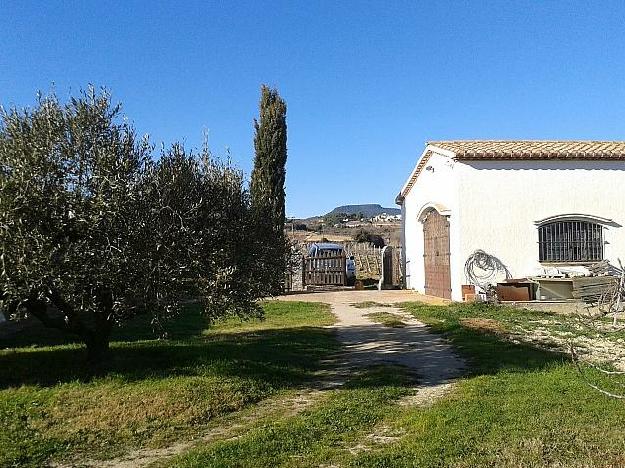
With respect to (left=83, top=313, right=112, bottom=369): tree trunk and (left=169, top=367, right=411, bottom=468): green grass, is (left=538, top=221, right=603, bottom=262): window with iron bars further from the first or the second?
(left=83, top=313, right=112, bottom=369): tree trunk

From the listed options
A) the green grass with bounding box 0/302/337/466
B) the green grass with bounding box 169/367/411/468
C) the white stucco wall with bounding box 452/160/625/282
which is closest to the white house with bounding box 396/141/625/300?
the white stucco wall with bounding box 452/160/625/282

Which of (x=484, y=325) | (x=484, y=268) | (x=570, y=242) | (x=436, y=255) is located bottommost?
(x=484, y=325)

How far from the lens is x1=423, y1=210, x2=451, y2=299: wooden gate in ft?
63.3

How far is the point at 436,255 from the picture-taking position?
20531 millimetres

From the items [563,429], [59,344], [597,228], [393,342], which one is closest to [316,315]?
[393,342]

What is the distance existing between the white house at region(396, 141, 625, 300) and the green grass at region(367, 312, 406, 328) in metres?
3.29

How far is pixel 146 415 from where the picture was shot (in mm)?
6688

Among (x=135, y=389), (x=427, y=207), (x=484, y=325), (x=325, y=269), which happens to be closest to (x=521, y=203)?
(x=427, y=207)

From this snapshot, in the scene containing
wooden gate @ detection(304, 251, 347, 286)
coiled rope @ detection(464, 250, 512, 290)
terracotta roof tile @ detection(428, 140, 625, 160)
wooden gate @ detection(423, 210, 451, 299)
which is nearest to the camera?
coiled rope @ detection(464, 250, 512, 290)

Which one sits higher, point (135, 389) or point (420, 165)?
point (420, 165)

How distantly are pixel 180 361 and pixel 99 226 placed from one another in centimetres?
315

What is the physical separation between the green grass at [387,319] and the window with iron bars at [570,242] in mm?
5720

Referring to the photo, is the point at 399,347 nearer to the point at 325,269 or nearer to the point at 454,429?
the point at 454,429

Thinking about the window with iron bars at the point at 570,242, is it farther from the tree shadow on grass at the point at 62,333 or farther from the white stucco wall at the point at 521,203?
the tree shadow on grass at the point at 62,333
